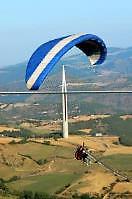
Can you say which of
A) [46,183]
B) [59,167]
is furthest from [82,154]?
[59,167]

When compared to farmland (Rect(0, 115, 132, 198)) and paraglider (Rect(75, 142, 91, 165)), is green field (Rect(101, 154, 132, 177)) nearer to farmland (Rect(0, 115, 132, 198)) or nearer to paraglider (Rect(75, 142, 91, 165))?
farmland (Rect(0, 115, 132, 198))

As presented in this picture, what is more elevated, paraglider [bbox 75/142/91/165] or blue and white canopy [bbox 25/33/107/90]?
blue and white canopy [bbox 25/33/107/90]

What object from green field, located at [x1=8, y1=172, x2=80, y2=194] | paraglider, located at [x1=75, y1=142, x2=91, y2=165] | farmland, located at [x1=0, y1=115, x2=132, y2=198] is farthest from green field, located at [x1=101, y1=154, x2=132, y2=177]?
paraglider, located at [x1=75, y1=142, x2=91, y2=165]

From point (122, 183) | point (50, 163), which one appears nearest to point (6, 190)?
point (122, 183)

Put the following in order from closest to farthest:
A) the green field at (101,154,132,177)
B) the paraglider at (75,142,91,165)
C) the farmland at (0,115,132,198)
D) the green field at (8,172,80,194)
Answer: the paraglider at (75,142,91,165) → the farmland at (0,115,132,198) → the green field at (8,172,80,194) → the green field at (101,154,132,177)

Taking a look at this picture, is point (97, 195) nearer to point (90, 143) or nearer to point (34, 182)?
point (34, 182)

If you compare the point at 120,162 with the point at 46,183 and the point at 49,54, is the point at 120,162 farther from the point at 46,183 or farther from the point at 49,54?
the point at 49,54

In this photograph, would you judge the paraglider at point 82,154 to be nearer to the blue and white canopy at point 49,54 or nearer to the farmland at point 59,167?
the blue and white canopy at point 49,54

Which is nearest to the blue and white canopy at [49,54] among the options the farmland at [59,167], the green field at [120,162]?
the farmland at [59,167]
